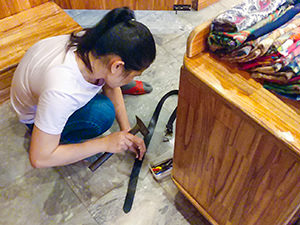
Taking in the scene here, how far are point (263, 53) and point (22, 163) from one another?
1.08 metres

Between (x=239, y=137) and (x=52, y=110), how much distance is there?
501mm

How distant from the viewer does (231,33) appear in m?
0.67

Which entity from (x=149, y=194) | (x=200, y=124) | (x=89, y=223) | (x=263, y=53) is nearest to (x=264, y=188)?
(x=200, y=124)

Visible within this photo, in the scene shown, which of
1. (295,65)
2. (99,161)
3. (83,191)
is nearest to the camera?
(295,65)

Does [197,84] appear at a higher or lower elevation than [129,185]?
higher

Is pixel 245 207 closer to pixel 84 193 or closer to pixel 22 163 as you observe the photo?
pixel 84 193

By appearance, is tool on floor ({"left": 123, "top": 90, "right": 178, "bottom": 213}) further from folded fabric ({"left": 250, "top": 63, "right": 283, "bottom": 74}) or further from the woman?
folded fabric ({"left": 250, "top": 63, "right": 283, "bottom": 74})

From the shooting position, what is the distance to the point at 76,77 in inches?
36.6

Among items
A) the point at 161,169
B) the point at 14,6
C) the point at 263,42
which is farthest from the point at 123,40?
the point at 14,6

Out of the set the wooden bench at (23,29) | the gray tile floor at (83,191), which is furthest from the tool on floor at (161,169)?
the wooden bench at (23,29)

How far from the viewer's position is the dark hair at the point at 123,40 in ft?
2.65

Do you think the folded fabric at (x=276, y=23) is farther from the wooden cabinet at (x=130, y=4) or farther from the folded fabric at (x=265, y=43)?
the wooden cabinet at (x=130, y=4)

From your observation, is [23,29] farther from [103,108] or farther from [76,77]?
[76,77]

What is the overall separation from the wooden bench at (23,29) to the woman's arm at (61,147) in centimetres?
66
